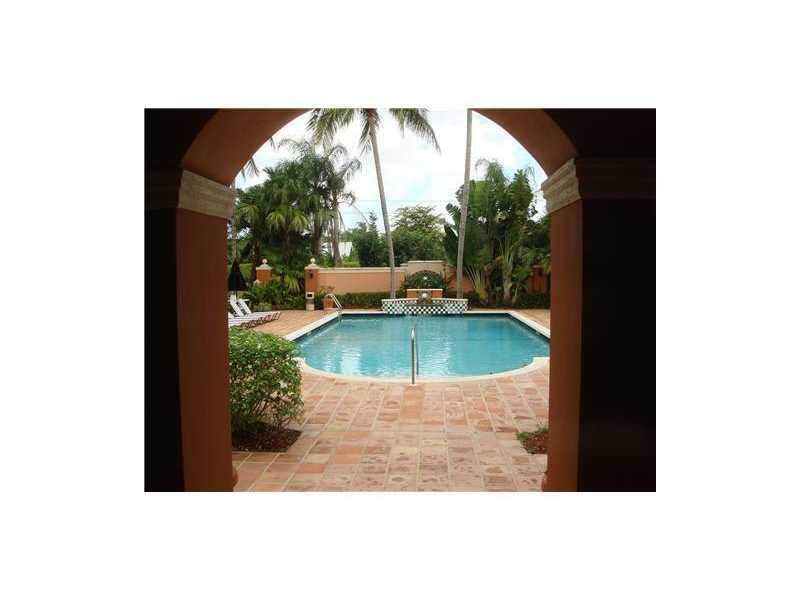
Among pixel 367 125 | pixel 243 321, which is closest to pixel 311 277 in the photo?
pixel 243 321

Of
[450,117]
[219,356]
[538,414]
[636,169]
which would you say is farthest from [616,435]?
[450,117]

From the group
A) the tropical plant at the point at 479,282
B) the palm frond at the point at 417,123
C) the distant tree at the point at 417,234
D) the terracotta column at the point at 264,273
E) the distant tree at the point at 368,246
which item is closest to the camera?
the palm frond at the point at 417,123

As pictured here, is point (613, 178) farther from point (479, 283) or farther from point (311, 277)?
point (311, 277)

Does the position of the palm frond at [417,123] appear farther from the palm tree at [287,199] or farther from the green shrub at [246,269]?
the green shrub at [246,269]

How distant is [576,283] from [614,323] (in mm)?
343

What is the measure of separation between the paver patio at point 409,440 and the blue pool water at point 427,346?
2.65m

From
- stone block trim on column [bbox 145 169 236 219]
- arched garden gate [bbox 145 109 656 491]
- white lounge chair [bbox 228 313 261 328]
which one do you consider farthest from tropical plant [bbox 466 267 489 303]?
stone block trim on column [bbox 145 169 236 219]

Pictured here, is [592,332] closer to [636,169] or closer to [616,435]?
[616,435]

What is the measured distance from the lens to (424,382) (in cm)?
914

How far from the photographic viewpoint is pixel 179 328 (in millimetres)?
3684

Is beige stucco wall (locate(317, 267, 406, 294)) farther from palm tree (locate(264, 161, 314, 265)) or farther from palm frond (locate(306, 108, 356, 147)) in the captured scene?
palm frond (locate(306, 108, 356, 147))

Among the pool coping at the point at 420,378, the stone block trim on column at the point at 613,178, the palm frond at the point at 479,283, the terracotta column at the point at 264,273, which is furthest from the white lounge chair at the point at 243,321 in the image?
the stone block trim on column at the point at 613,178

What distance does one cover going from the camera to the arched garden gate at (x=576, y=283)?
3574mm

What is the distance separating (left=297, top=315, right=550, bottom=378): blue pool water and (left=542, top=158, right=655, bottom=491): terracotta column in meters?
7.29
